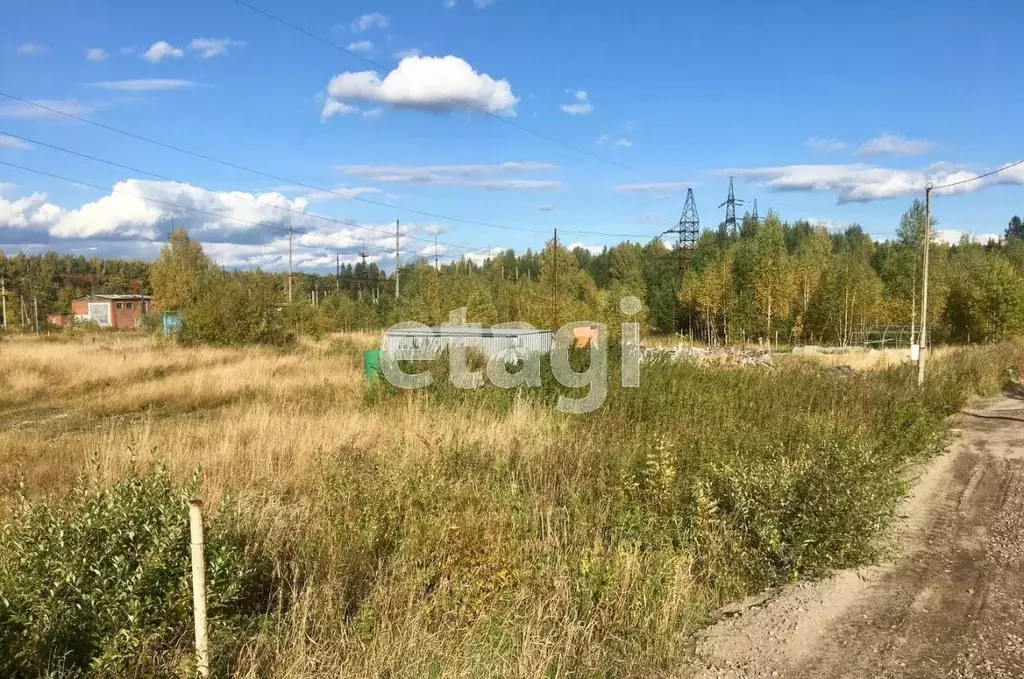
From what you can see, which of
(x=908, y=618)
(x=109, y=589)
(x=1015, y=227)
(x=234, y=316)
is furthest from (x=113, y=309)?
(x=1015, y=227)

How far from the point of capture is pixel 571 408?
1005 cm

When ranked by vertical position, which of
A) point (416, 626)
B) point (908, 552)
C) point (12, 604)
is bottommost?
point (908, 552)

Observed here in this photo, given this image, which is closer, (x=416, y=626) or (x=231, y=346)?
(x=416, y=626)

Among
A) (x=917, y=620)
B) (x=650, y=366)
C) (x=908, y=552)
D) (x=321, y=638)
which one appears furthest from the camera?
(x=650, y=366)

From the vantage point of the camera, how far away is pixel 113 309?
6581 centimetres

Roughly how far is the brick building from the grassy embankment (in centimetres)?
6508

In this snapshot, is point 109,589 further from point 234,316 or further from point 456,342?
point 234,316

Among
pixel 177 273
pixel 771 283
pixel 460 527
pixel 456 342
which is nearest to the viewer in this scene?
pixel 460 527

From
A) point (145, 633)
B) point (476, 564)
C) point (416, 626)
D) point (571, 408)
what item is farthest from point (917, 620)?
point (571, 408)

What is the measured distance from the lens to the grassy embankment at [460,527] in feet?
10.5

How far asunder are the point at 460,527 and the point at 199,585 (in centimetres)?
216

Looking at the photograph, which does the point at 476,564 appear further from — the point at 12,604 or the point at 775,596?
the point at 12,604

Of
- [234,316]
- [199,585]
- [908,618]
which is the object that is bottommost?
[908,618]

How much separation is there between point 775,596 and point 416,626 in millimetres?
2642
